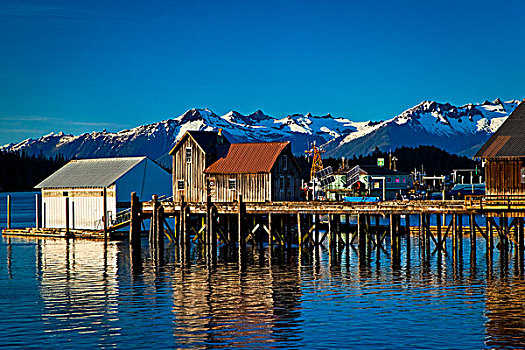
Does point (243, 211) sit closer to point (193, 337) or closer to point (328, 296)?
point (328, 296)

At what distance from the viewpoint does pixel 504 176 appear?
5491cm

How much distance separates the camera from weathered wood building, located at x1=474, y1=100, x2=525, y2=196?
54.2 metres

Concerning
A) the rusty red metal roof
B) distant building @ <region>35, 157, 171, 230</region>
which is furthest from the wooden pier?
distant building @ <region>35, 157, 171, 230</region>

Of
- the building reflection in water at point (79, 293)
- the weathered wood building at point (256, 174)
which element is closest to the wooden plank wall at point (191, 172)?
the weathered wood building at point (256, 174)

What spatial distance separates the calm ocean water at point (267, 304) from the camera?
112ft

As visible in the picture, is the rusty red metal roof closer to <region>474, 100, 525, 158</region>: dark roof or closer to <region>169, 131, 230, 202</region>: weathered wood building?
<region>169, 131, 230, 202</region>: weathered wood building

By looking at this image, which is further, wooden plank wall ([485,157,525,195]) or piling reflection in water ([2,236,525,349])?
wooden plank wall ([485,157,525,195])

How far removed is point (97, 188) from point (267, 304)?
43859mm

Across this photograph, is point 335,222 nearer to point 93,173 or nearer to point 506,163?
point 506,163

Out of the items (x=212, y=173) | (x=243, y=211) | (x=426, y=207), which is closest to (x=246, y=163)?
(x=212, y=173)

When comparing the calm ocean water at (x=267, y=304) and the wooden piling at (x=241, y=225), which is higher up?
the wooden piling at (x=241, y=225)

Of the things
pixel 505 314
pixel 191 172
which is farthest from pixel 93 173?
pixel 505 314

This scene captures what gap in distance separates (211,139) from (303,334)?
43.4 metres

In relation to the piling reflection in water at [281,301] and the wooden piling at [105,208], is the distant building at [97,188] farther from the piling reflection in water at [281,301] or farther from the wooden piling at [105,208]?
the piling reflection in water at [281,301]
